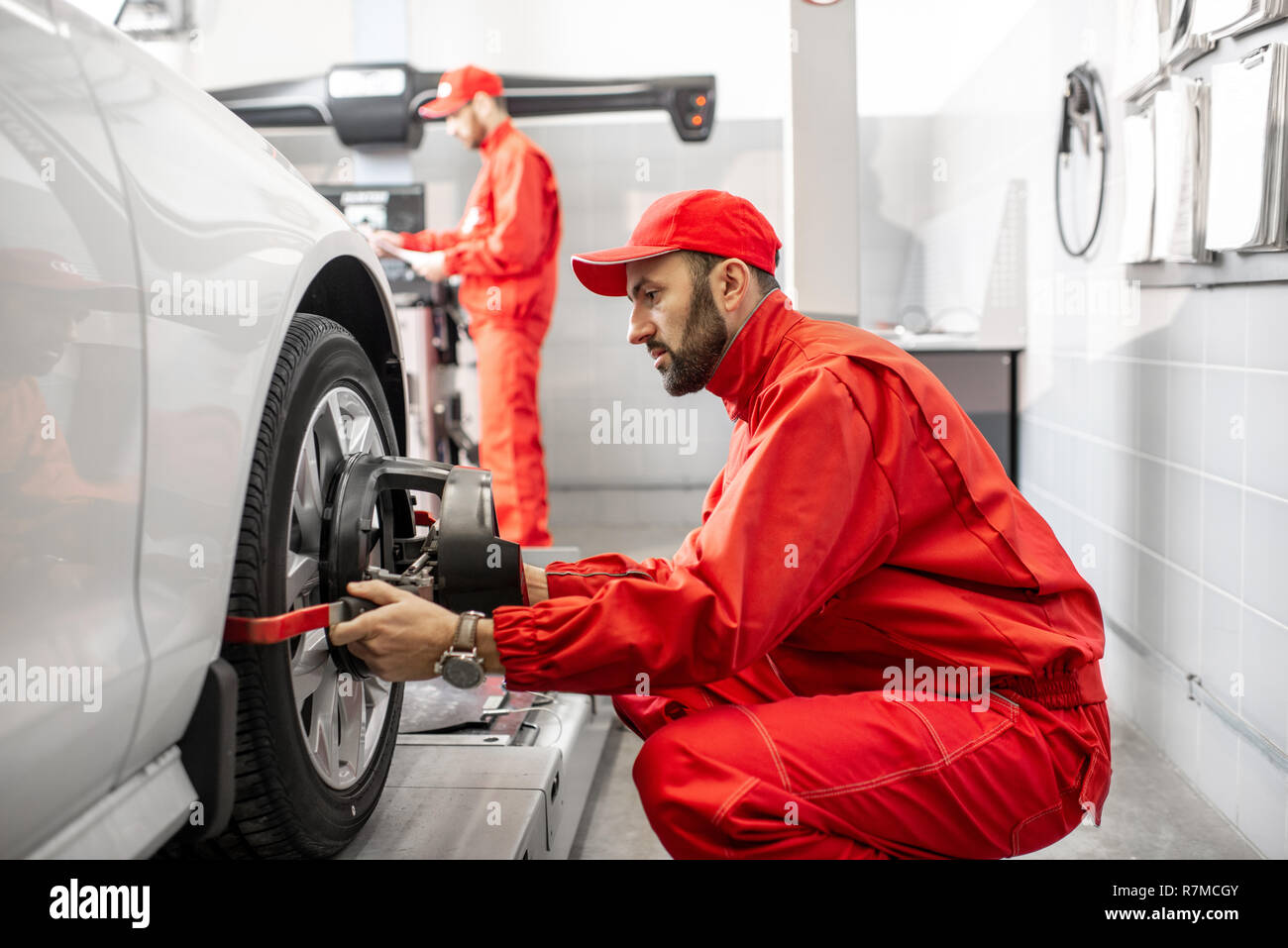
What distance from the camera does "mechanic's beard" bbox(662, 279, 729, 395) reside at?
1575 millimetres

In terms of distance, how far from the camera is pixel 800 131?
10.4ft

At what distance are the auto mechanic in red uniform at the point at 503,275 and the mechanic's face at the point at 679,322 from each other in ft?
8.48

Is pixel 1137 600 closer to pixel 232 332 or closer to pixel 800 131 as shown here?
pixel 800 131

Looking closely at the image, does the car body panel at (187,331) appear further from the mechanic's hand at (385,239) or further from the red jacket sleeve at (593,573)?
the mechanic's hand at (385,239)

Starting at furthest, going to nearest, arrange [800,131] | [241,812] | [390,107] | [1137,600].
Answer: [390,107] → [800,131] → [1137,600] → [241,812]

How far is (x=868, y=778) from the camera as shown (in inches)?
54.7

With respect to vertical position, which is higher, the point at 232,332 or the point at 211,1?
the point at 211,1

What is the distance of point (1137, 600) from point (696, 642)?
201 centimetres

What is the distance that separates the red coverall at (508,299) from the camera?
4.10 metres

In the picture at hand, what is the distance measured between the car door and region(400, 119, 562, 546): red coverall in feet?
10.5

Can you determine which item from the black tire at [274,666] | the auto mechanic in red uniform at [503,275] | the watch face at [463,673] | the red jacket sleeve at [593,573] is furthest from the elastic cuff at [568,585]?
the auto mechanic in red uniform at [503,275]

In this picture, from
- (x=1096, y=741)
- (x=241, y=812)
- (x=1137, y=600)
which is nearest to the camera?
(x=241, y=812)

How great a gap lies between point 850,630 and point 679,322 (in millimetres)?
512
